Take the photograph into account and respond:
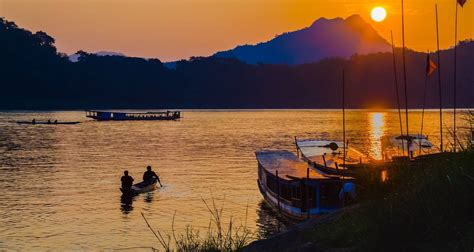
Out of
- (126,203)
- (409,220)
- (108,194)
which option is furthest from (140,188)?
(409,220)

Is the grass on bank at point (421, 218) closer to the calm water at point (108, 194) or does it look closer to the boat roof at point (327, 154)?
the calm water at point (108, 194)

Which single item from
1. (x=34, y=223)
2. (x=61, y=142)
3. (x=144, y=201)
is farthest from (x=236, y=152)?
(x=34, y=223)

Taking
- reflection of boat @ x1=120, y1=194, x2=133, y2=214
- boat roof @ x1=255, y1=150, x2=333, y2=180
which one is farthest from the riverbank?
reflection of boat @ x1=120, y1=194, x2=133, y2=214

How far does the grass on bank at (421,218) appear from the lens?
10.3 metres

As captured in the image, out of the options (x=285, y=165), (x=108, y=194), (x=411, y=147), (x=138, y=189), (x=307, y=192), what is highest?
(x=285, y=165)

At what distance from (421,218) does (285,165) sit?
29.3 metres

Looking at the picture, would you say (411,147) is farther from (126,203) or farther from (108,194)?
(126,203)

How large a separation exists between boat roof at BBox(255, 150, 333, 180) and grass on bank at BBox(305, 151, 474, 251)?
62.6 ft

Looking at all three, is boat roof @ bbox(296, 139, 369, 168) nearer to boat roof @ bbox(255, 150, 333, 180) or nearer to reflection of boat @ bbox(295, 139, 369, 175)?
reflection of boat @ bbox(295, 139, 369, 175)

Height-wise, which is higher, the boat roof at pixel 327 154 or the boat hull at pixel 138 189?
the boat roof at pixel 327 154

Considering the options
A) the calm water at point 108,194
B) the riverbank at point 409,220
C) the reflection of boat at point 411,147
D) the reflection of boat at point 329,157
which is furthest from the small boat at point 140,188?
the riverbank at point 409,220

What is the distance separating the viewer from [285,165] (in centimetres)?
4022

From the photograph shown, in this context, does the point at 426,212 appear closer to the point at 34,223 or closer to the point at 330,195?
the point at 330,195

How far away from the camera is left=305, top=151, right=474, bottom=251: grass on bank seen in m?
10.3
